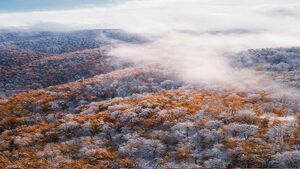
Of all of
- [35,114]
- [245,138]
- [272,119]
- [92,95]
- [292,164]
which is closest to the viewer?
[292,164]

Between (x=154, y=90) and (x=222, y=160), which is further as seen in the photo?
(x=154, y=90)

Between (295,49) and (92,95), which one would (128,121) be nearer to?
(92,95)

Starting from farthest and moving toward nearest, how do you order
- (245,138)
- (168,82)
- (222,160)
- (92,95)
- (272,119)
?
(168,82)
(92,95)
(272,119)
(245,138)
(222,160)

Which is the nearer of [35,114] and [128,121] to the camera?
[128,121]

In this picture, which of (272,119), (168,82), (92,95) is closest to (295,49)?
(168,82)

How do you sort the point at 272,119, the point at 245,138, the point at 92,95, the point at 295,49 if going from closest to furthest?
the point at 245,138, the point at 272,119, the point at 92,95, the point at 295,49

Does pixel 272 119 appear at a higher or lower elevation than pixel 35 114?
higher

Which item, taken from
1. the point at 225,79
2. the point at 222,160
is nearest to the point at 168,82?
the point at 225,79

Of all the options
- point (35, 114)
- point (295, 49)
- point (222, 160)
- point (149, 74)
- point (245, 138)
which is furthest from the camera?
point (295, 49)

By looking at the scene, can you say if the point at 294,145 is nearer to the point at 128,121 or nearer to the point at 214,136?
the point at 214,136
